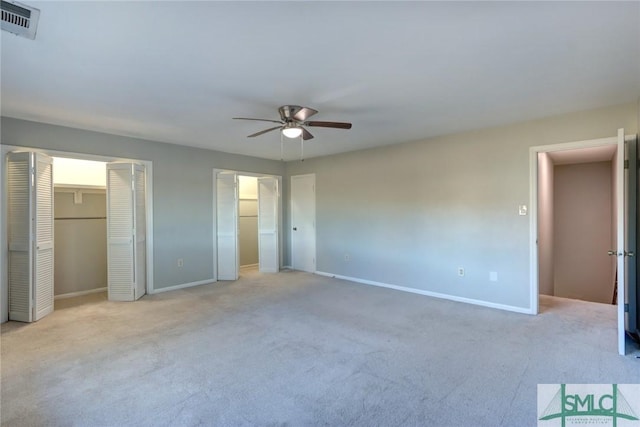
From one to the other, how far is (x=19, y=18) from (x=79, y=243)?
4198 millimetres

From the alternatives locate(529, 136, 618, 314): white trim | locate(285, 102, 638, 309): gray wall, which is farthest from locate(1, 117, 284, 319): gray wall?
locate(529, 136, 618, 314): white trim

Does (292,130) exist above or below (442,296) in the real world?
above

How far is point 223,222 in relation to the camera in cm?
595

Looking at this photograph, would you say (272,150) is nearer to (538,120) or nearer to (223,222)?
(223,222)

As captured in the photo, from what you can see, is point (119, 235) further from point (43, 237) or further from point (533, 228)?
point (533, 228)

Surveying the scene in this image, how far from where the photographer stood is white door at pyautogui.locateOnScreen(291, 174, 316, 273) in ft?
21.8

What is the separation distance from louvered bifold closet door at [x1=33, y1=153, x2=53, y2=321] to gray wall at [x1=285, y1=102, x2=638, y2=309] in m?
4.22

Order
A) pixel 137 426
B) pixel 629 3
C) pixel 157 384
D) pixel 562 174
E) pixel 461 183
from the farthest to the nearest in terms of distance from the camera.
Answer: pixel 562 174, pixel 461 183, pixel 157 384, pixel 137 426, pixel 629 3

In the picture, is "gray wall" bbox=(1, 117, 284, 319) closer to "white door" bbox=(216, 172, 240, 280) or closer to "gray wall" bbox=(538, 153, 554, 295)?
"white door" bbox=(216, 172, 240, 280)

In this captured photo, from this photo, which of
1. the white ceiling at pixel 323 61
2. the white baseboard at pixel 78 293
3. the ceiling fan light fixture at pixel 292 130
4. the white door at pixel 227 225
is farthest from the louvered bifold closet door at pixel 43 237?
the ceiling fan light fixture at pixel 292 130

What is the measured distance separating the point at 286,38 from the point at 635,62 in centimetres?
263

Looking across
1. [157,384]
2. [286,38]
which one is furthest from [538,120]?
[157,384]

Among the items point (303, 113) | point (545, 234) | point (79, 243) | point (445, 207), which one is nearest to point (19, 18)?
point (303, 113)

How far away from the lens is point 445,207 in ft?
15.5
